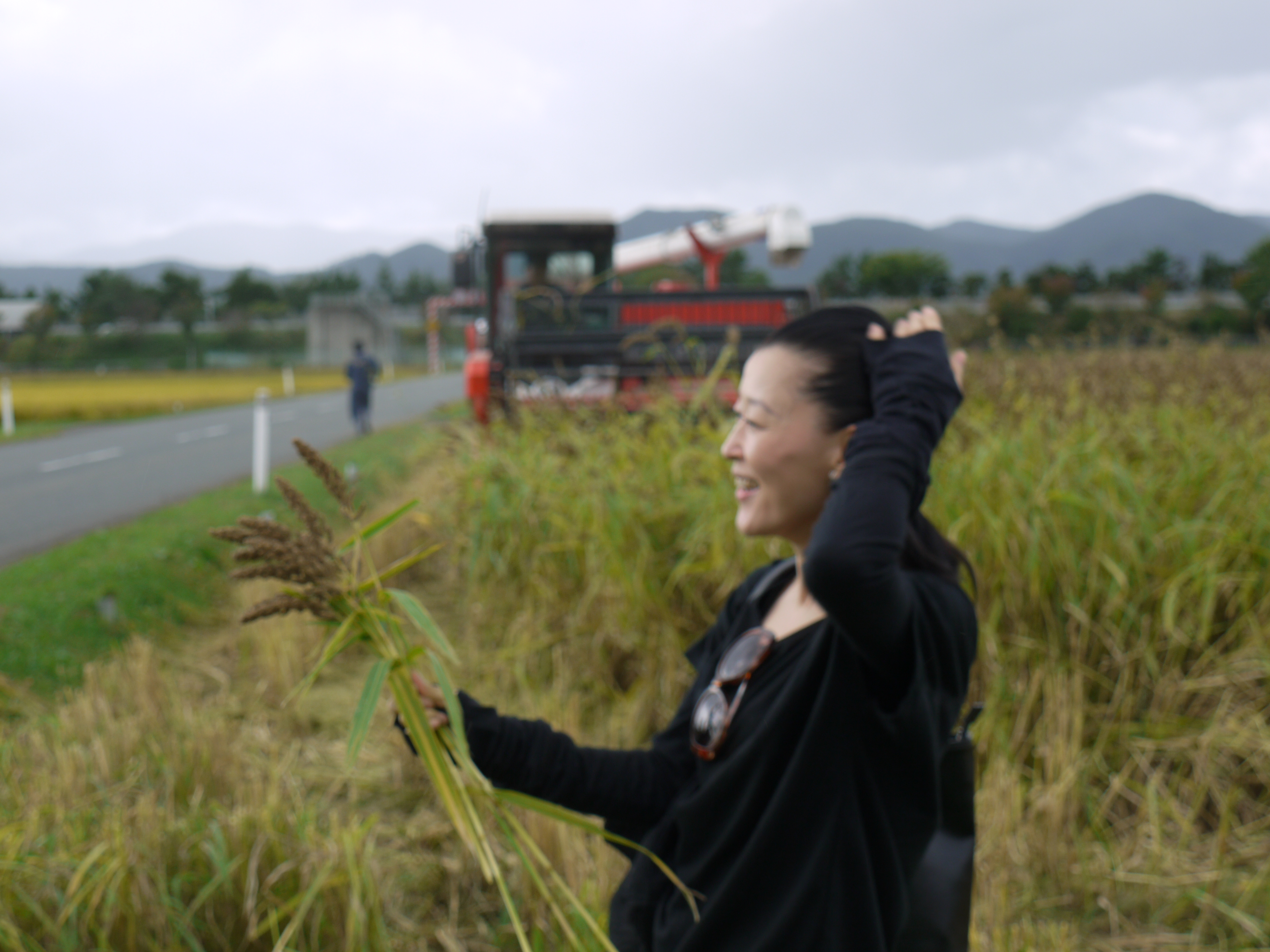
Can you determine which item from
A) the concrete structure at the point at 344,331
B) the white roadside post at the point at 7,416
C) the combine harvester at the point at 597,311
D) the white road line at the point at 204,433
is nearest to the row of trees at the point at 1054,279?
the combine harvester at the point at 597,311

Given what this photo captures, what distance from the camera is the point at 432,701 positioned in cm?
127

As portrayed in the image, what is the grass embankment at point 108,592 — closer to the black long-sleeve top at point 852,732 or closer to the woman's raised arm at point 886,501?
the black long-sleeve top at point 852,732

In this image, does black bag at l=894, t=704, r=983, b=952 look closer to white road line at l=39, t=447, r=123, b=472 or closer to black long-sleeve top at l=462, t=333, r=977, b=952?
black long-sleeve top at l=462, t=333, r=977, b=952

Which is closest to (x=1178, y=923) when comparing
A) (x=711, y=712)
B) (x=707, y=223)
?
(x=711, y=712)

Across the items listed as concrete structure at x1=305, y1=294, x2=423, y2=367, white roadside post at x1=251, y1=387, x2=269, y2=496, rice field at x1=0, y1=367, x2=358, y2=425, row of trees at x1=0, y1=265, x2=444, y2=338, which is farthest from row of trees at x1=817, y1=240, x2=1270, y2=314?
row of trees at x1=0, y1=265, x2=444, y2=338

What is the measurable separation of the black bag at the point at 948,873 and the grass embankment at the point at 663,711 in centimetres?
90

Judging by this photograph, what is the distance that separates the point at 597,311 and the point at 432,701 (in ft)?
20.8

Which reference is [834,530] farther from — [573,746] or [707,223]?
[707,223]

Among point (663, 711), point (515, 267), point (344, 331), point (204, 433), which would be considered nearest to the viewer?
point (663, 711)

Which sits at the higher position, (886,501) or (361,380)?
(886,501)

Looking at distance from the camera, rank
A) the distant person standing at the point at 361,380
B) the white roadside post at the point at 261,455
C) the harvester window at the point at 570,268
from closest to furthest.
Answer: the white roadside post at the point at 261,455 → the harvester window at the point at 570,268 → the distant person standing at the point at 361,380

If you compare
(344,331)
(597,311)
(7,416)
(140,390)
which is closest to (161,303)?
(344,331)

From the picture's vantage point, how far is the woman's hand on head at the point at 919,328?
3.92ft

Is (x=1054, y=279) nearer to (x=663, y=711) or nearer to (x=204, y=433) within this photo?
(x=204, y=433)
